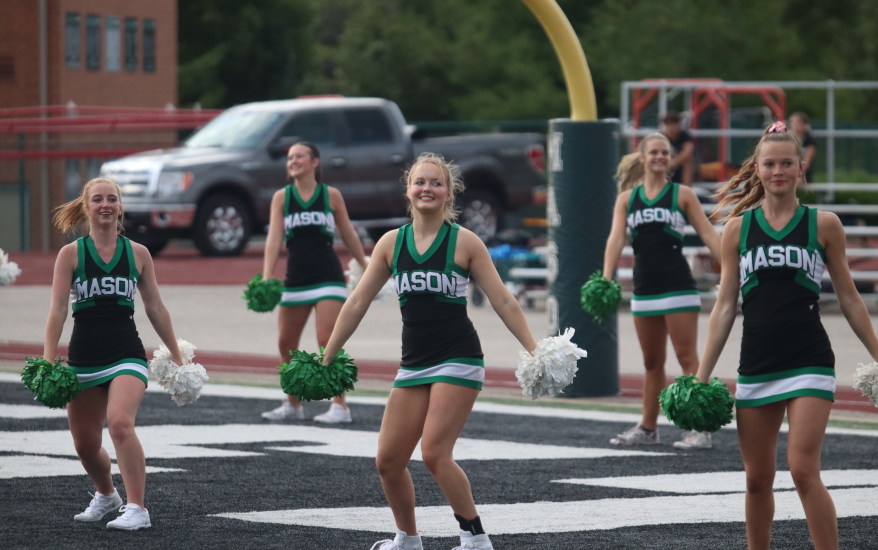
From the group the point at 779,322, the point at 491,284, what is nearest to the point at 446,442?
the point at 491,284

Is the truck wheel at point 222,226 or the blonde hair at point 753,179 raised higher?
the blonde hair at point 753,179

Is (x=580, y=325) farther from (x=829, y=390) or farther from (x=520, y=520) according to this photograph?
(x=829, y=390)

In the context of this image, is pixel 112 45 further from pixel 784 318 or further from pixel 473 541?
pixel 784 318

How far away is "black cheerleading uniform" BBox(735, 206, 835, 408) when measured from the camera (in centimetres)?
528

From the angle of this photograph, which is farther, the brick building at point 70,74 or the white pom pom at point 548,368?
the brick building at point 70,74

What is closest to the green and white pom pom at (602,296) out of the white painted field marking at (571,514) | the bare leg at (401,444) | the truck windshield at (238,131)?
the white painted field marking at (571,514)

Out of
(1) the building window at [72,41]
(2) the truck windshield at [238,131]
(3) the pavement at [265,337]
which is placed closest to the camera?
(3) the pavement at [265,337]

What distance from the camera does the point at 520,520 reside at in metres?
6.65

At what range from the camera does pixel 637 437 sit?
29.9 ft

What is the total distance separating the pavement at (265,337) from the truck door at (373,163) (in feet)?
7.29

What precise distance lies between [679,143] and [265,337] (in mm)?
5257

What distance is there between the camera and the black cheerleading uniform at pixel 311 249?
9.80 m

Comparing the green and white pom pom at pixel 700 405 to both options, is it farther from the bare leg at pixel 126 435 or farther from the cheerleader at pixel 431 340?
the bare leg at pixel 126 435

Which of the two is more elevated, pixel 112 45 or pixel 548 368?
pixel 112 45
